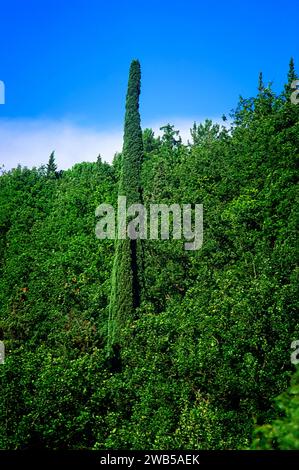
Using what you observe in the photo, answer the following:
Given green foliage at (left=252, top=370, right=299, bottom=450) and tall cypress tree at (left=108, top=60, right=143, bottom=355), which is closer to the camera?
green foliage at (left=252, top=370, right=299, bottom=450)

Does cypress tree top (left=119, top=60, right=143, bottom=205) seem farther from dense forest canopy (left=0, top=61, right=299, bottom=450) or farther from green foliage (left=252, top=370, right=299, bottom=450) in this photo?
green foliage (left=252, top=370, right=299, bottom=450)

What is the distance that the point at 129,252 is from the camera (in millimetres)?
24812

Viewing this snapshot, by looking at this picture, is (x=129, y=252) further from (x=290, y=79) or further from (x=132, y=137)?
(x=290, y=79)

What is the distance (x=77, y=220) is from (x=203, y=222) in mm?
11252

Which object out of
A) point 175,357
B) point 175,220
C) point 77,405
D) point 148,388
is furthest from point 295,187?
point 77,405

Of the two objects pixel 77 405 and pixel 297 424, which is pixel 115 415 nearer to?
pixel 77 405

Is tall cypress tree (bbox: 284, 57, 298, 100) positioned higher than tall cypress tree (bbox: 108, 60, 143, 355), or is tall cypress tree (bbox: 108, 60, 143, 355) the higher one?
tall cypress tree (bbox: 284, 57, 298, 100)

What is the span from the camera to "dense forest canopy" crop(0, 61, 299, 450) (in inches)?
512

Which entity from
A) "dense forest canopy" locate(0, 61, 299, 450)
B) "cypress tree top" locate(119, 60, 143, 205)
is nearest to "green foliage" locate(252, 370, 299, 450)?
"dense forest canopy" locate(0, 61, 299, 450)

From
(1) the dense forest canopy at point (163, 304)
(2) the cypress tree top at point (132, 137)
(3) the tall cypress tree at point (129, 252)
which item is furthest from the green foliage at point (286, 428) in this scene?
(2) the cypress tree top at point (132, 137)

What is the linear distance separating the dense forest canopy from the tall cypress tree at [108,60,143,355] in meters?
0.10

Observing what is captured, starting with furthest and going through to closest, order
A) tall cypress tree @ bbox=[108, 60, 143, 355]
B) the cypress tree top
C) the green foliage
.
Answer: the cypress tree top → tall cypress tree @ bbox=[108, 60, 143, 355] → the green foliage

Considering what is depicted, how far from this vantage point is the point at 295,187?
20188mm

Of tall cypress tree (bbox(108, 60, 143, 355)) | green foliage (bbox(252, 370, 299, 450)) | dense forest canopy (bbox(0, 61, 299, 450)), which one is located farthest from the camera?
tall cypress tree (bbox(108, 60, 143, 355))
